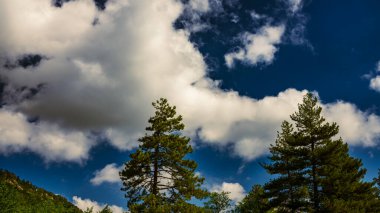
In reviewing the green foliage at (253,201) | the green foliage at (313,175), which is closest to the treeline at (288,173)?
the green foliage at (313,175)

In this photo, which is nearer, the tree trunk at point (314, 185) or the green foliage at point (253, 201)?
the tree trunk at point (314, 185)

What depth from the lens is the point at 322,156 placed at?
31.6m

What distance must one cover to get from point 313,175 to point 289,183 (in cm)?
218

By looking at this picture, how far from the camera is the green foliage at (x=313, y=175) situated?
101 feet

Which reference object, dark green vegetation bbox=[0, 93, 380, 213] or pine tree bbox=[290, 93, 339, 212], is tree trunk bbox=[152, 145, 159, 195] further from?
pine tree bbox=[290, 93, 339, 212]

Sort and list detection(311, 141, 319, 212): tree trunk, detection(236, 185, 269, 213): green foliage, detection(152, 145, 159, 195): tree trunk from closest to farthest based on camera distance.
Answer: detection(152, 145, 159, 195): tree trunk → detection(311, 141, 319, 212): tree trunk → detection(236, 185, 269, 213): green foliage

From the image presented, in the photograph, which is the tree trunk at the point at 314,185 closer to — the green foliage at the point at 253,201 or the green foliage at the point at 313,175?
the green foliage at the point at 313,175

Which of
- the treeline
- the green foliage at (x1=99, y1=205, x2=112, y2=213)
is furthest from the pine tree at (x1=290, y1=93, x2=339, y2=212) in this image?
the green foliage at (x1=99, y1=205, x2=112, y2=213)

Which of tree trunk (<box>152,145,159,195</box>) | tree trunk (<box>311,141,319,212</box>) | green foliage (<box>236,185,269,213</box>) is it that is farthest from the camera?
green foliage (<box>236,185,269,213</box>)

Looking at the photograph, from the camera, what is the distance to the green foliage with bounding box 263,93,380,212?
101 feet

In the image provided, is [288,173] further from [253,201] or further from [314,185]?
[253,201]

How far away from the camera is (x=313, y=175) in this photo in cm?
3183

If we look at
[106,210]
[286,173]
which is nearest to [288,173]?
[286,173]

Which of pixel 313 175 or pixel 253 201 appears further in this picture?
pixel 253 201
